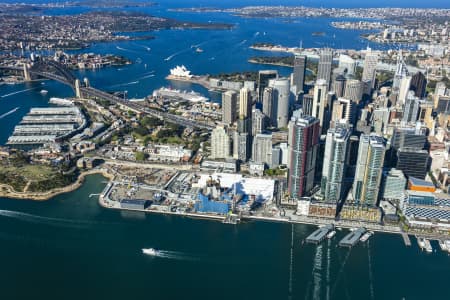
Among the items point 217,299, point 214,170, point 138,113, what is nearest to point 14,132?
point 138,113

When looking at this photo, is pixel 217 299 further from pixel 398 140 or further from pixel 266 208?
pixel 398 140

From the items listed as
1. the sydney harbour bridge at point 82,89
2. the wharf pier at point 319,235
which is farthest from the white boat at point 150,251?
the sydney harbour bridge at point 82,89

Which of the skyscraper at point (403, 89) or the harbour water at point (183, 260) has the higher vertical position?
the skyscraper at point (403, 89)

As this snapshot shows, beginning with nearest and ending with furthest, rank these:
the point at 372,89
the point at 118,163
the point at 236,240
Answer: the point at 236,240 < the point at 118,163 < the point at 372,89

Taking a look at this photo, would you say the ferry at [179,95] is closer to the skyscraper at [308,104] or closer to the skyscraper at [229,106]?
the skyscraper at [229,106]

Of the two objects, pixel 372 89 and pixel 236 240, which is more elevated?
pixel 372 89
